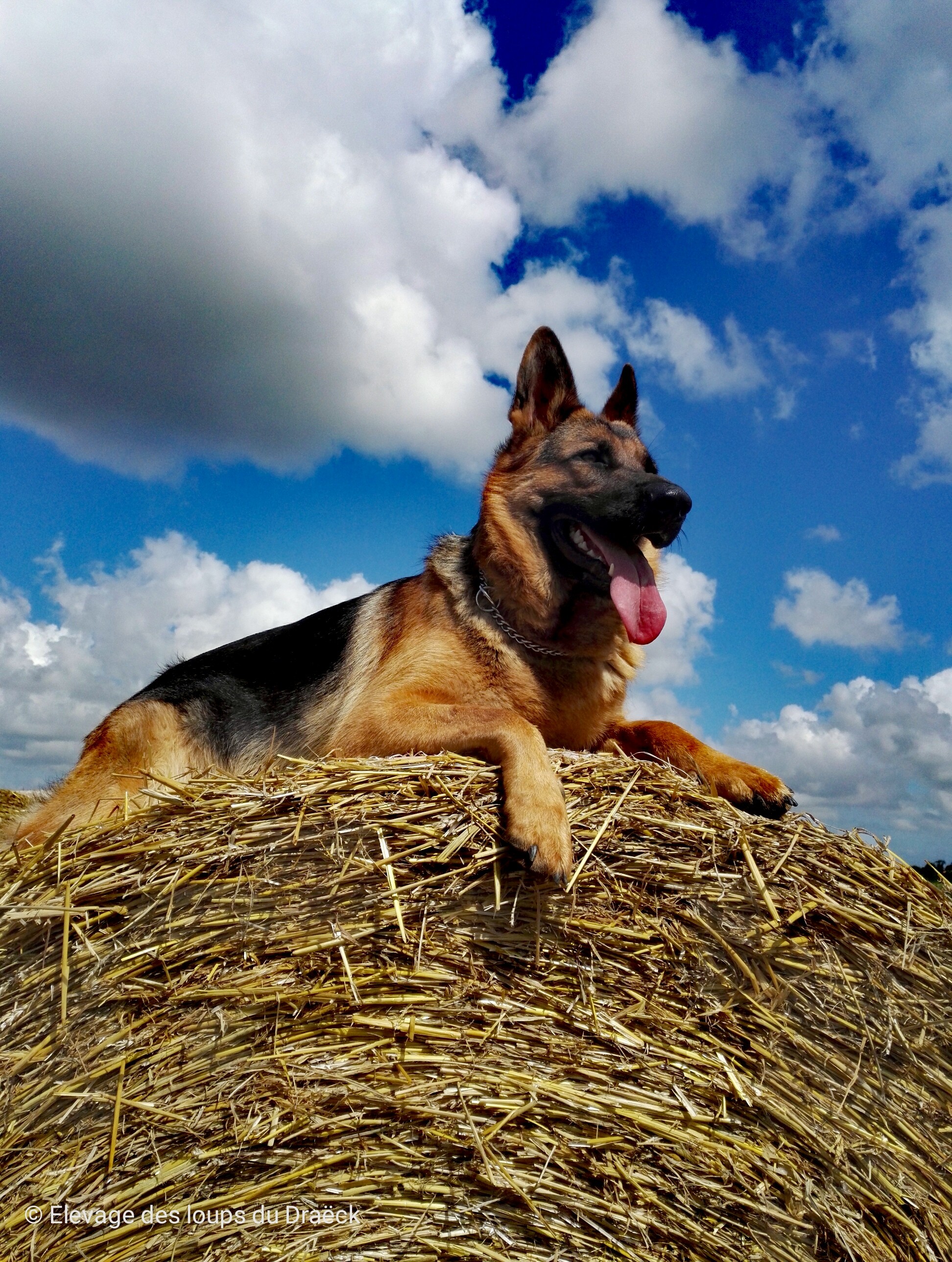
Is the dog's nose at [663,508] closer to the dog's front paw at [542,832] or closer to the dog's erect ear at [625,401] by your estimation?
the dog's erect ear at [625,401]

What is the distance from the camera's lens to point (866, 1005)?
2535mm

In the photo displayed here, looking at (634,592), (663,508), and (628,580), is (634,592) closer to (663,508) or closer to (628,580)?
(628,580)

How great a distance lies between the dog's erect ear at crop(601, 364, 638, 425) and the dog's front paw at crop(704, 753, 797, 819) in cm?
233

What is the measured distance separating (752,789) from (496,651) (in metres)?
1.29

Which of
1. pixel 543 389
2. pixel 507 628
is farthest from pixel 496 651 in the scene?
pixel 543 389

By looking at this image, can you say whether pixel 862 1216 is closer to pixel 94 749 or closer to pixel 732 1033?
pixel 732 1033

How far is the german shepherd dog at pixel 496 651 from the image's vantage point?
355 cm

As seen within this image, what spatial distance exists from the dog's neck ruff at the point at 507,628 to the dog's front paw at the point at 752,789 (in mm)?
940

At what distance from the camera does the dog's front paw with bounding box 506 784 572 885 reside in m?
2.32

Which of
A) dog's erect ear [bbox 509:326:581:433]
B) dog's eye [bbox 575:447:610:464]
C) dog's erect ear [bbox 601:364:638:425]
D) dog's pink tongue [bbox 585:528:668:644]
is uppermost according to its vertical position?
dog's erect ear [bbox 601:364:638:425]

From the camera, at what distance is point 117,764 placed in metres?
3.67

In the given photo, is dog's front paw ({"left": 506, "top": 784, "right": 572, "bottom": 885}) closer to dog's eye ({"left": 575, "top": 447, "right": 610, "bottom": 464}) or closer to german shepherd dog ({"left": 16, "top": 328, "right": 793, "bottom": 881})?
german shepherd dog ({"left": 16, "top": 328, "right": 793, "bottom": 881})

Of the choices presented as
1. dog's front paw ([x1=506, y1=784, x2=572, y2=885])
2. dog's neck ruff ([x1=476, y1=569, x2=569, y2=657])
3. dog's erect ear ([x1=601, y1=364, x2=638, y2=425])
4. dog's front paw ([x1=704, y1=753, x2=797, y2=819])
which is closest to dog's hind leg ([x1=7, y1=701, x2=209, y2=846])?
dog's neck ruff ([x1=476, y1=569, x2=569, y2=657])

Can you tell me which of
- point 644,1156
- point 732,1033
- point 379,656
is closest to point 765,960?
point 732,1033
